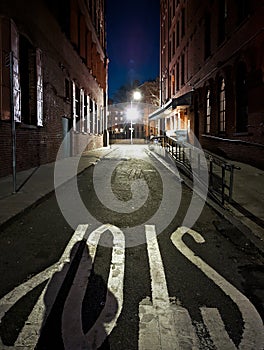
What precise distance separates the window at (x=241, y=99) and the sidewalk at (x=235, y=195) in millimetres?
2680

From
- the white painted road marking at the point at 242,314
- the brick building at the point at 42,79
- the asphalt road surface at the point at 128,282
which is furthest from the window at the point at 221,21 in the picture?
the white painted road marking at the point at 242,314

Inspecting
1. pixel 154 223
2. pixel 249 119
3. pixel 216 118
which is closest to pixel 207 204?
pixel 154 223

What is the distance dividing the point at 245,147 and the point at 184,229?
339 inches

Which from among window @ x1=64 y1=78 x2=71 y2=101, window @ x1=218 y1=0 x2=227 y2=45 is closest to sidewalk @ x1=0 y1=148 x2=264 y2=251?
window @ x1=218 y1=0 x2=227 y2=45

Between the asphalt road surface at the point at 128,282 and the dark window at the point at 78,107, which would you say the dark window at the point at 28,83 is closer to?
the asphalt road surface at the point at 128,282

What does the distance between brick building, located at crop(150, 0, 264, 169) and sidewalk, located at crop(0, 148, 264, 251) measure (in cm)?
203

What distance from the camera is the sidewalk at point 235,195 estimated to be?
602 cm

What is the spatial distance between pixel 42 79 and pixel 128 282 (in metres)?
12.7

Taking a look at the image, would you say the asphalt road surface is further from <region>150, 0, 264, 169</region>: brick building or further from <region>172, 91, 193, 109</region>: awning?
<region>172, 91, 193, 109</region>: awning

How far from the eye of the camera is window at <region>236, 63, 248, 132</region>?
45.7 feet

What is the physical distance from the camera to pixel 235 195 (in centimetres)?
831

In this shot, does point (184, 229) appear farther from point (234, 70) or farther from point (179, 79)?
point (179, 79)

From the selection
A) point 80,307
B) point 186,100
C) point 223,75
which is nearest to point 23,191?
point 80,307

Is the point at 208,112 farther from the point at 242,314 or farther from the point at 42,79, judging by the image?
the point at 242,314
